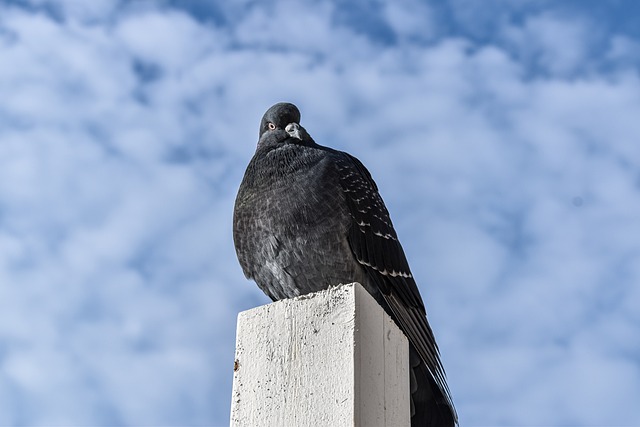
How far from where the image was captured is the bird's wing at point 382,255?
5027 mm

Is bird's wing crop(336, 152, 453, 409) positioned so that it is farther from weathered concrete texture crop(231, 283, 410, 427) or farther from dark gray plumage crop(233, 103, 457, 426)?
weathered concrete texture crop(231, 283, 410, 427)

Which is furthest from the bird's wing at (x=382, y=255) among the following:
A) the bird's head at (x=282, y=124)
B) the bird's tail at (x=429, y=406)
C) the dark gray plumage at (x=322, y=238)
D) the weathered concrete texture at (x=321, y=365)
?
the weathered concrete texture at (x=321, y=365)

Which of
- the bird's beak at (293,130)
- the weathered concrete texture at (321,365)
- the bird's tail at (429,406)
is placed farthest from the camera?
the bird's beak at (293,130)

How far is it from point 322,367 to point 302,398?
11 centimetres

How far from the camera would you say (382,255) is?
5238 millimetres

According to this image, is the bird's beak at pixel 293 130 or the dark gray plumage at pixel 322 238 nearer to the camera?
the dark gray plumage at pixel 322 238

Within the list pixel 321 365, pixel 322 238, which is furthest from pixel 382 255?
pixel 321 365

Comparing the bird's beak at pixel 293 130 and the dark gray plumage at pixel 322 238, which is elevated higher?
the bird's beak at pixel 293 130

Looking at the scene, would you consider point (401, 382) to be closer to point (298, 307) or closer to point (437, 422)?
point (298, 307)

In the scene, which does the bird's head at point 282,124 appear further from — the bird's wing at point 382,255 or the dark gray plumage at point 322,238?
the bird's wing at point 382,255

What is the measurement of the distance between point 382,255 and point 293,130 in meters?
1.03

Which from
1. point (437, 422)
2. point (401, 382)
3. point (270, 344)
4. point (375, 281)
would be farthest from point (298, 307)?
point (375, 281)

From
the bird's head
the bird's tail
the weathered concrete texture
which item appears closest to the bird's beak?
the bird's head

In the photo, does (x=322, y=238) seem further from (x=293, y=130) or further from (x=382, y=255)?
(x=293, y=130)
